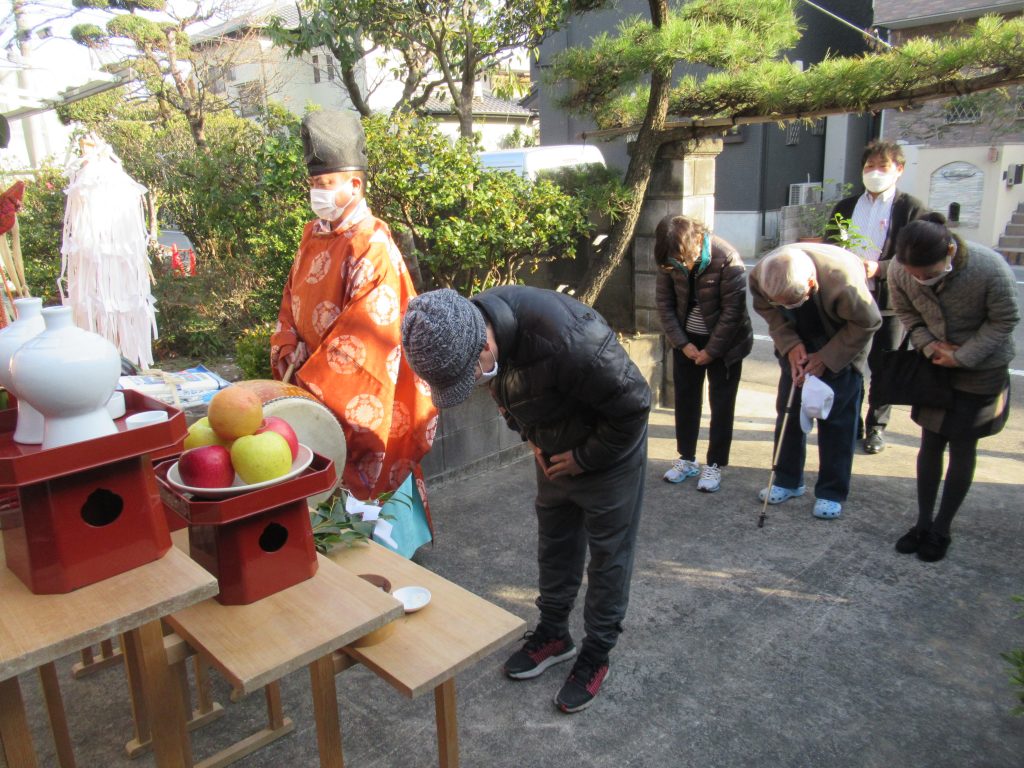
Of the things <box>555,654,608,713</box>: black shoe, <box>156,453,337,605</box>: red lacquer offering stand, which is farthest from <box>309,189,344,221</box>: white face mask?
<box>555,654,608,713</box>: black shoe

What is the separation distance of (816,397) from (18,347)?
341 cm

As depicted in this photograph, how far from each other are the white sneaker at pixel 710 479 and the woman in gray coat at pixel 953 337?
3.49 feet

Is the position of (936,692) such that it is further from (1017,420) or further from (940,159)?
(940,159)

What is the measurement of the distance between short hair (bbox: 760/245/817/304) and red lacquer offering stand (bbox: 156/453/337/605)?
2.55m

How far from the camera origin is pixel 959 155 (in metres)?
15.4

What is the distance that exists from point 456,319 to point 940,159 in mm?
16932

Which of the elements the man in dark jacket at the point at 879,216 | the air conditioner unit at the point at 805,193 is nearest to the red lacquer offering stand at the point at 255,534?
the man in dark jacket at the point at 879,216

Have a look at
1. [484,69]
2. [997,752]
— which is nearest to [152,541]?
[997,752]

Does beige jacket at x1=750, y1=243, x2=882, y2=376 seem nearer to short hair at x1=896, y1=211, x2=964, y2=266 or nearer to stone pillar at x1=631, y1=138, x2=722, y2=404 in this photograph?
short hair at x1=896, y1=211, x2=964, y2=266

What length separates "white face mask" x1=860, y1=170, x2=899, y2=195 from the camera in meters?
4.48

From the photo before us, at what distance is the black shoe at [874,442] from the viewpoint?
4961 millimetres

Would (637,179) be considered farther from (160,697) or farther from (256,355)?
(160,697)

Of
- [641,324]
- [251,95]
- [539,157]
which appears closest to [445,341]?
[641,324]

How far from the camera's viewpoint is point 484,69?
6457mm
